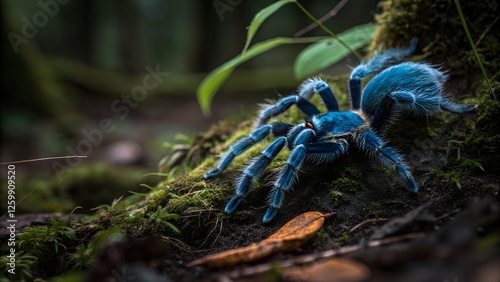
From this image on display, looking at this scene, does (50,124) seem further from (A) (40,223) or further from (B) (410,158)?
(B) (410,158)

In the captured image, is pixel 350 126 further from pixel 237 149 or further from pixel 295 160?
pixel 237 149

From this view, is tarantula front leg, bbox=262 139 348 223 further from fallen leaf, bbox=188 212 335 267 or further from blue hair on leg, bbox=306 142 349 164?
fallen leaf, bbox=188 212 335 267

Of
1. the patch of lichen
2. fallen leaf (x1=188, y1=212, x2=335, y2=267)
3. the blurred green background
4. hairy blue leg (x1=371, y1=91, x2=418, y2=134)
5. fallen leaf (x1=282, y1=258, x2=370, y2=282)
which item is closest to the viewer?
fallen leaf (x1=282, y1=258, x2=370, y2=282)

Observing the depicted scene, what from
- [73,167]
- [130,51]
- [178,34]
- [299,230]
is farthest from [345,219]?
[178,34]

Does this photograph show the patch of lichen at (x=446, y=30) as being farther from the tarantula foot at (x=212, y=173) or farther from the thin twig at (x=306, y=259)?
the thin twig at (x=306, y=259)

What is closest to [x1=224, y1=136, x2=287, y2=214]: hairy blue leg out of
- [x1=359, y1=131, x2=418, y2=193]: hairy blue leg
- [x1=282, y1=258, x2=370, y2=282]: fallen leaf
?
[x1=359, y1=131, x2=418, y2=193]: hairy blue leg
